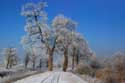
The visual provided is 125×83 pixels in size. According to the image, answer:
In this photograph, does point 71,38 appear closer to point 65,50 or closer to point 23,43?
point 65,50

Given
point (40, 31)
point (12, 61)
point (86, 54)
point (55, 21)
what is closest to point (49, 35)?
point (40, 31)

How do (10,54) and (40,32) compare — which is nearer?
(40,32)

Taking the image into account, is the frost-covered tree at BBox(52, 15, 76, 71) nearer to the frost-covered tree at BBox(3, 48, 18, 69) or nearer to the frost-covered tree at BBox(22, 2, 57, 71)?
the frost-covered tree at BBox(22, 2, 57, 71)

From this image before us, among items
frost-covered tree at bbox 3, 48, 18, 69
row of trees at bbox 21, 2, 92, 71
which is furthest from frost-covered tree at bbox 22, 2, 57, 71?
frost-covered tree at bbox 3, 48, 18, 69

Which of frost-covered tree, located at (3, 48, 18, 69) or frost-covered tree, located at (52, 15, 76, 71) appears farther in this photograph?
frost-covered tree, located at (3, 48, 18, 69)

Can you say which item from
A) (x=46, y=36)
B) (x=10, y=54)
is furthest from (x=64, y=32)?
(x=10, y=54)

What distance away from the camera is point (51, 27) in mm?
49375

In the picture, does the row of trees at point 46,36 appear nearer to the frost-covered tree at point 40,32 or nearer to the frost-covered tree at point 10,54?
the frost-covered tree at point 40,32

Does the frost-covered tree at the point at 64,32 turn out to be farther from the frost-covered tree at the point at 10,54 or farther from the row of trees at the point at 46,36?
the frost-covered tree at the point at 10,54

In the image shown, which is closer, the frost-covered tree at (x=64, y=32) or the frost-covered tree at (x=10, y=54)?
the frost-covered tree at (x=64, y=32)

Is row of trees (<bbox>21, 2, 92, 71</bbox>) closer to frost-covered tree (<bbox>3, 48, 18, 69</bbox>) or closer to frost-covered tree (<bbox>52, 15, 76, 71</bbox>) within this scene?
frost-covered tree (<bbox>52, 15, 76, 71</bbox>)

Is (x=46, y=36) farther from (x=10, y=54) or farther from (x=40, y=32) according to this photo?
(x=10, y=54)

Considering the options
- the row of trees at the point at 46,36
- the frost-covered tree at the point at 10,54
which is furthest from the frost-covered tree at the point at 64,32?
the frost-covered tree at the point at 10,54

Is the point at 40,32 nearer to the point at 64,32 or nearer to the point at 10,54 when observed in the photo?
the point at 64,32
